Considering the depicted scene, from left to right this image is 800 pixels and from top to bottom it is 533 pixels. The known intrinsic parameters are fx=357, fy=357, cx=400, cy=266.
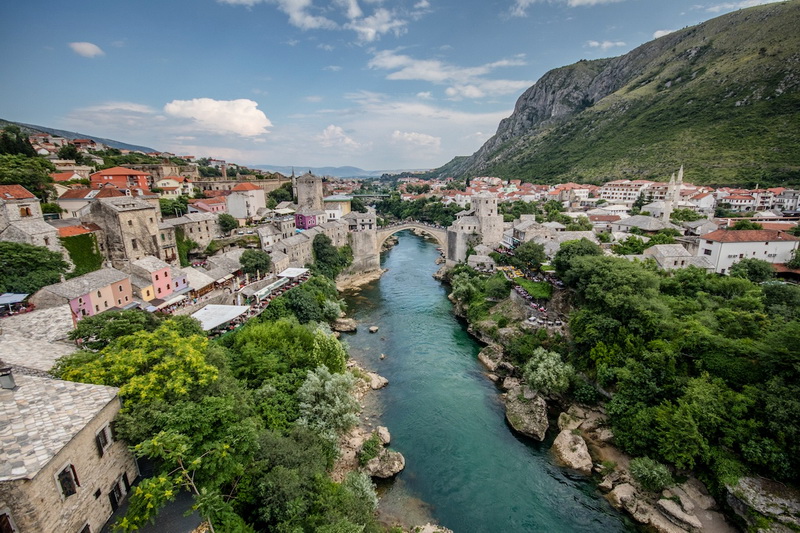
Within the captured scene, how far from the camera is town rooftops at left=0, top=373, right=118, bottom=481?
606 cm

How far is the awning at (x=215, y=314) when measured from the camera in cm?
1811

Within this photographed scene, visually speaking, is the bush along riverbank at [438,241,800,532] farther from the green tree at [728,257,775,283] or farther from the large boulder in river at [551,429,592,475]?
the green tree at [728,257,775,283]

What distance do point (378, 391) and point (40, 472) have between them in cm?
1398

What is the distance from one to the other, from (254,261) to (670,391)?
2489cm

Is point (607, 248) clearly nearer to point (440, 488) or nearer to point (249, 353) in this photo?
point (440, 488)

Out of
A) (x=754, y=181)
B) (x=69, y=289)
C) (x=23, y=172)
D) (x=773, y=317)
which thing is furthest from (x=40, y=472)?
(x=754, y=181)

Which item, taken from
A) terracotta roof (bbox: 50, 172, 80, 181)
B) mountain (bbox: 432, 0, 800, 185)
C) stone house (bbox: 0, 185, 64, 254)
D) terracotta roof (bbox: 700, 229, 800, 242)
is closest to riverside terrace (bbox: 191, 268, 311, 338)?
stone house (bbox: 0, 185, 64, 254)

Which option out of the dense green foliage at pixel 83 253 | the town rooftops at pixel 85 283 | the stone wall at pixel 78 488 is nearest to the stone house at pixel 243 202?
the dense green foliage at pixel 83 253

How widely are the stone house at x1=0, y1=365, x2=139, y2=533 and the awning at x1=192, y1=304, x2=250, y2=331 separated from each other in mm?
9835

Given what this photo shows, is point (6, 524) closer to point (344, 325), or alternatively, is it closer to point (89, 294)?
point (89, 294)

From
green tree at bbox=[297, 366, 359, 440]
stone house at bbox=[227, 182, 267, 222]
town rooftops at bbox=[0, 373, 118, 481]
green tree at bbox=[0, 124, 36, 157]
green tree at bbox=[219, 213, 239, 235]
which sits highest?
green tree at bbox=[0, 124, 36, 157]

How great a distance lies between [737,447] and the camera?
1222 centimetres

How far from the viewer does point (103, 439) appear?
7.82 meters

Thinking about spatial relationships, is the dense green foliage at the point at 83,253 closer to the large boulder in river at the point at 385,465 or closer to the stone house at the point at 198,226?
the stone house at the point at 198,226
